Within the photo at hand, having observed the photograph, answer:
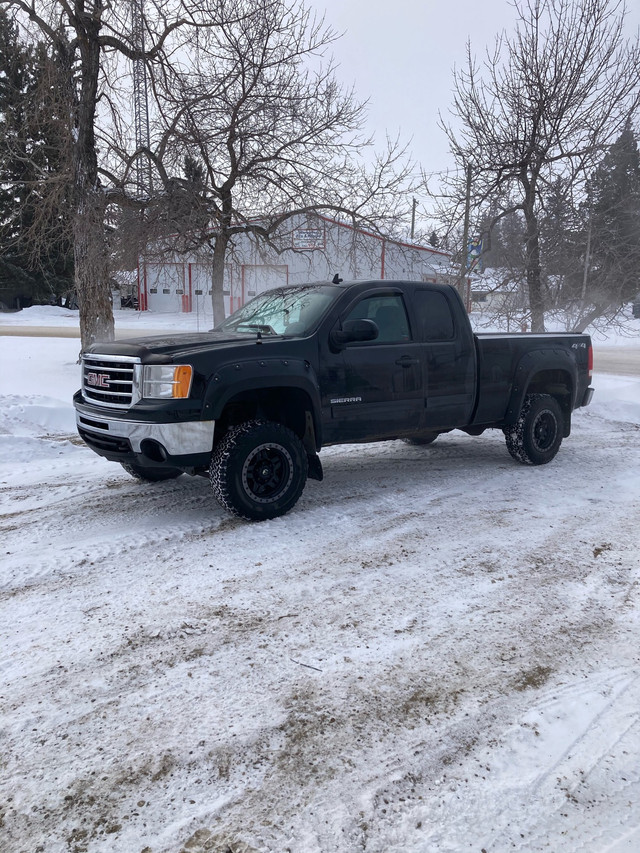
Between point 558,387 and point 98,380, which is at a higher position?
point 98,380

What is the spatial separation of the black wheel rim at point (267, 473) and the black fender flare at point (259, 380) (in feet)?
1.34

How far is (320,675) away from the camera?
123 inches

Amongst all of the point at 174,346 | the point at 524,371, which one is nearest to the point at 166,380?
the point at 174,346

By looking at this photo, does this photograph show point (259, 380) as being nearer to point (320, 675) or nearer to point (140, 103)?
point (320, 675)

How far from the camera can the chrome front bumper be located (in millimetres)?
4859

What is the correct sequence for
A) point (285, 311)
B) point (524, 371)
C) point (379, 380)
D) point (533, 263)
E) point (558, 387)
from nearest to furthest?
point (379, 380) < point (285, 311) < point (524, 371) < point (558, 387) < point (533, 263)

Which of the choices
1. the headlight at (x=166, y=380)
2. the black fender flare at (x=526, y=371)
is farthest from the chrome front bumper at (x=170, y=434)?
the black fender flare at (x=526, y=371)

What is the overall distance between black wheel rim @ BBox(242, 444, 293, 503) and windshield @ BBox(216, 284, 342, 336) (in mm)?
1077

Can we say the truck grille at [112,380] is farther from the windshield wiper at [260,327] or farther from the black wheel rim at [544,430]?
the black wheel rim at [544,430]

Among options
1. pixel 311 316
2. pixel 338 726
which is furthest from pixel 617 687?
pixel 311 316

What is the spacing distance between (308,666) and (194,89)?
10.3m

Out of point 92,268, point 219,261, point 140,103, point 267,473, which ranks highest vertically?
point 140,103

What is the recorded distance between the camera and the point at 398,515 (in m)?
5.52

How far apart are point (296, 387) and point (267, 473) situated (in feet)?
2.42
